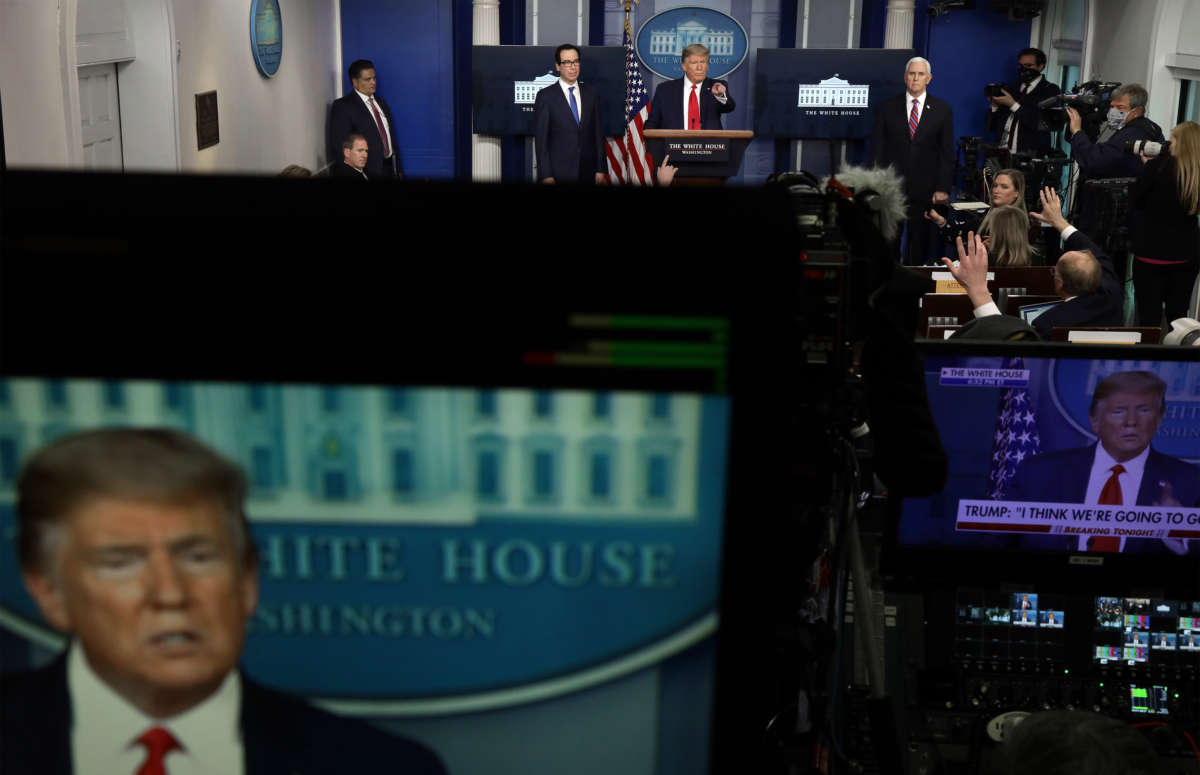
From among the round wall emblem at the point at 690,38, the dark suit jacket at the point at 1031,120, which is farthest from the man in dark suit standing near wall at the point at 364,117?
the dark suit jacket at the point at 1031,120

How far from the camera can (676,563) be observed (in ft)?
2.27

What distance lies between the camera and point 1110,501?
201 cm

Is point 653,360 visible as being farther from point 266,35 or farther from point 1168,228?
point 266,35

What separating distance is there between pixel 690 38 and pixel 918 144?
12.9ft

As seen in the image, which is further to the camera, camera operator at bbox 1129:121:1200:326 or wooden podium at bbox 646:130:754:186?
wooden podium at bbox 646:130:754:186

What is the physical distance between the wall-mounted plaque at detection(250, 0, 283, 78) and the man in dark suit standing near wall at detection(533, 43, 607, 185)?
205cm

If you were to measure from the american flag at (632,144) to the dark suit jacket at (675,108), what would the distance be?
11 cm

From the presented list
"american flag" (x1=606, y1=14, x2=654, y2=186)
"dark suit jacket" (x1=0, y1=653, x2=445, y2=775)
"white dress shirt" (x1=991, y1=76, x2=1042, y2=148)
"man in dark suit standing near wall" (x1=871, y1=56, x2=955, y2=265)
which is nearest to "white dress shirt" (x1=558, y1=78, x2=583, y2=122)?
"american flag" (x1=606, y1=14, x2=654, y2=186)

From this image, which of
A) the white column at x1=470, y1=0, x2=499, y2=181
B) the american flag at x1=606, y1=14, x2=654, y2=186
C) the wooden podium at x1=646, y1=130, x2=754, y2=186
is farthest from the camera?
the white column at x1=470, y1=0, x2=499, y2=181

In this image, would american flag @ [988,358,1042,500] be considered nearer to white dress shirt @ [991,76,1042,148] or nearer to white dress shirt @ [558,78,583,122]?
white dress shirt @ [558,78,583,122]

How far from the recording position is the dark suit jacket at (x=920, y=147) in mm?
8406

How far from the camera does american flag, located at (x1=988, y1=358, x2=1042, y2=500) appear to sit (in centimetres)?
196

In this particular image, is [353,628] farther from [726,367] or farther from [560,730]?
[726,367]

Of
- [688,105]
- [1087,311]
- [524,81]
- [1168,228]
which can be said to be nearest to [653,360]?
[1087,311]
